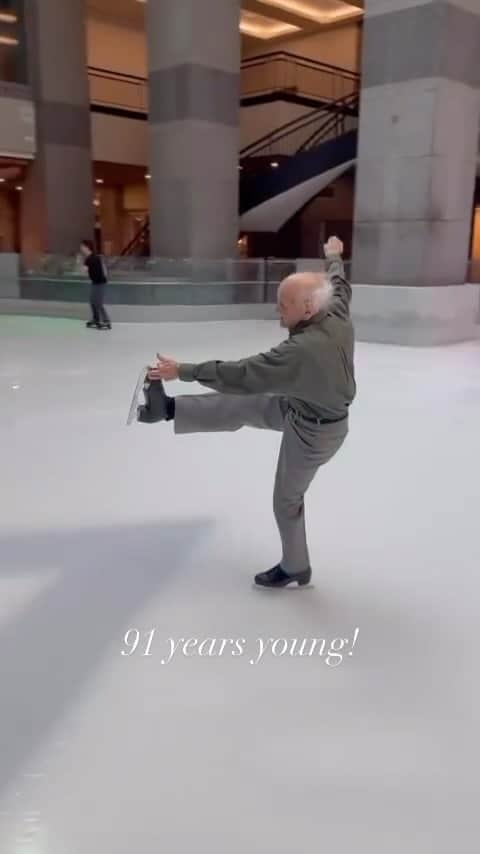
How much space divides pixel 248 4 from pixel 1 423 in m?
24.1

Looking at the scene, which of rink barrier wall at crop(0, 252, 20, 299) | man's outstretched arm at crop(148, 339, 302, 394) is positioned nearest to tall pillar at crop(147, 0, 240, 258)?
rink barrier wall at crop(0, 252, 20, 299)

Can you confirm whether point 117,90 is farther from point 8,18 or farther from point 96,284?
point 96,284

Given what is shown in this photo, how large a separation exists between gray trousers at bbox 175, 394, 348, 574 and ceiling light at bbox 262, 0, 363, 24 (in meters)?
26.2

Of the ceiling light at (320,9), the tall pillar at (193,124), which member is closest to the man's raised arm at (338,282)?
the tall pillar at (193,124)

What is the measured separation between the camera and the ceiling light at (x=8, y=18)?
19.8 m

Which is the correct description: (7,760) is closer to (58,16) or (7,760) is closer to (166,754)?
(166,754)

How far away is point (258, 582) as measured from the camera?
2975mm

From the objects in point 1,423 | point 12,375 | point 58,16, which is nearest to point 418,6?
point 12,375

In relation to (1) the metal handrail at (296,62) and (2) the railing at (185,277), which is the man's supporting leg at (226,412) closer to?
(2) the railing at (185,277)

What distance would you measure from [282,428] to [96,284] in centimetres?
995

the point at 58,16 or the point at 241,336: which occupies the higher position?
the point at 58,16

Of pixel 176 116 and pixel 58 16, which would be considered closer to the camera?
pixel 176 116

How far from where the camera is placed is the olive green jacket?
228 centimetres

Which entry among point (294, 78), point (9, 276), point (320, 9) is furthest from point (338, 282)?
point (320, 9)
